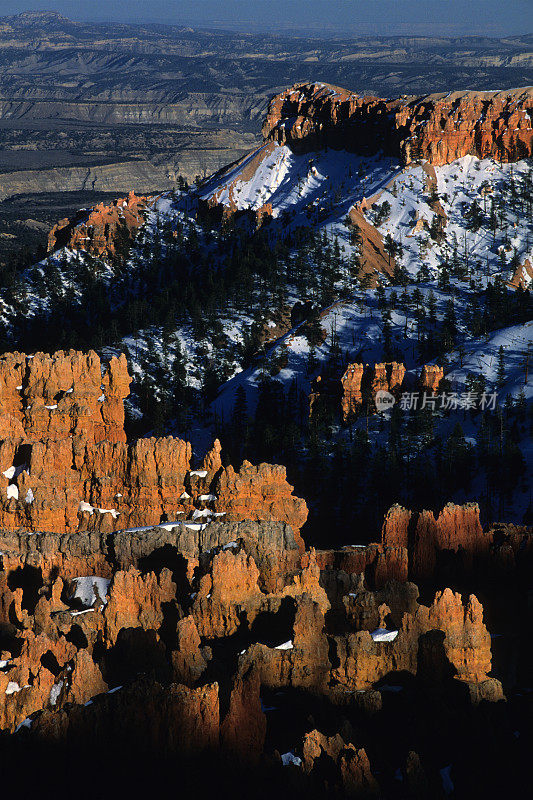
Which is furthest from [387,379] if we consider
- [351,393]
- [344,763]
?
[344,763]

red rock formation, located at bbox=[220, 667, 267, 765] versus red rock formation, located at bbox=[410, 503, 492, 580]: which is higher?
red rock formation, located at bbox=[220, 667, 267, 765]

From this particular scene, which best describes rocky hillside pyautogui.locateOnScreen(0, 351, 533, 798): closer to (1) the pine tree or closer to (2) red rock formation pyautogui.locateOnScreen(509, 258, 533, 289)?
(1) the pine tree

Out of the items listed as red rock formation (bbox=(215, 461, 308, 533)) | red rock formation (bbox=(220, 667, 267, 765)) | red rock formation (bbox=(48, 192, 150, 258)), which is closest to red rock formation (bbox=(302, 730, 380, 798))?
red rock formation (bbox=(220, 667, 267, 765))

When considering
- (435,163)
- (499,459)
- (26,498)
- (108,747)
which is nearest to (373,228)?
(435,163)

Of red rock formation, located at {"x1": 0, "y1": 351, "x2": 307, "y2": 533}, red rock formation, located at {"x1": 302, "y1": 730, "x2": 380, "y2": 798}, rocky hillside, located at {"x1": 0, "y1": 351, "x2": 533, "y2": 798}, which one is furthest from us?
red rock formation, located at {"x1": 0, "y1": 351, "x2": 307, "y2": 533}

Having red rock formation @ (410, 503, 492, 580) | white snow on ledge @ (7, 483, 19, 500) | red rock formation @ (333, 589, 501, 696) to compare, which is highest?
red rock formation @ (333, 589, 501, 696)

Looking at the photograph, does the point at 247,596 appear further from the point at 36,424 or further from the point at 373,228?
the point at 373,228

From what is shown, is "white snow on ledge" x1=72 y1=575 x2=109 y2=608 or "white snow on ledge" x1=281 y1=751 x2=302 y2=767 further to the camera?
"white snow on ledge" x1=72 y1=575 x2=109 y2=608

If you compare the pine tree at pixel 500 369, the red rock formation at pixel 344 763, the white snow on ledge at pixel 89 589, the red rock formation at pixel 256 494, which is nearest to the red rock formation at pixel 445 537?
the red rock formation at pixel 256 494
